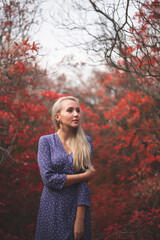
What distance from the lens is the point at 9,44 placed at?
14.5ft

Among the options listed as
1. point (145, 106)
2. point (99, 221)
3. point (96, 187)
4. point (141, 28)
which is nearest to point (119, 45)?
point (141, 28)

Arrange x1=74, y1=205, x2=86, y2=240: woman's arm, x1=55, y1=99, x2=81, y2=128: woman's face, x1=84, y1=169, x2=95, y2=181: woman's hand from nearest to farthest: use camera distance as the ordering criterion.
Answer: x1=74, y1=205, x2=86, y2=240: woman's arm < x1=84, y1=169, x2=95, y2=181: woman's hand < x1=55, y1=99, x2=81, y2=128: woman's face

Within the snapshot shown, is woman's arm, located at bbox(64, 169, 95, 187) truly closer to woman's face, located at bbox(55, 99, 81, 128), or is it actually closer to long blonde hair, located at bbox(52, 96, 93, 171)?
long blonde hair, located at bbox(52, 96, 93, 171)

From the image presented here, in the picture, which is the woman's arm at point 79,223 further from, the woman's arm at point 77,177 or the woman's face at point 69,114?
the woman's face at point 69,114

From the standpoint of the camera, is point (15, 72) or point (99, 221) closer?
point (15, 72)

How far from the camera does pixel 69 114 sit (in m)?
2.41

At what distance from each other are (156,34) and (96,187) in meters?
6.03

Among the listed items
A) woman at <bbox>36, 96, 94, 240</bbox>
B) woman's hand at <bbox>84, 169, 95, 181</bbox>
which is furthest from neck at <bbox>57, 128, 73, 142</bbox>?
woman's hand at <bbox>84, 169, 95, 181</bbox>

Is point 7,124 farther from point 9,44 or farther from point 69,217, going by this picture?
point 69,217

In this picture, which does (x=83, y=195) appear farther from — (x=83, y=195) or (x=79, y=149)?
(x=79, y=149)

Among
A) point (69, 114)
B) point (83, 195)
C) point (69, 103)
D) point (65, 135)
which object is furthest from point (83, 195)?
point (69, 103)

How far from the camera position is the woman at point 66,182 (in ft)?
7.14

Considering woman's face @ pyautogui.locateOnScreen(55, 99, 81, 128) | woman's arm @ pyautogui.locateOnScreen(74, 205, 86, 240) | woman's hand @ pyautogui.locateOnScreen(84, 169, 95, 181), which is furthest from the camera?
woman's face @ pyautogui.locateOnScreen(55, 99, 81, 128)

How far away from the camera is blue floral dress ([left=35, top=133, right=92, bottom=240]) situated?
2174 mm
